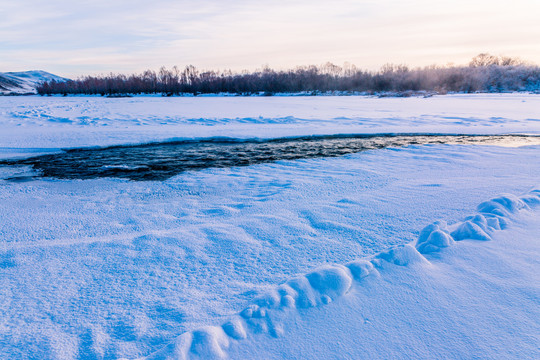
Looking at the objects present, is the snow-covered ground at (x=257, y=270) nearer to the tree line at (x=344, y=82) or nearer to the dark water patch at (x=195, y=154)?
the dark water patch at (x=195, y=154)

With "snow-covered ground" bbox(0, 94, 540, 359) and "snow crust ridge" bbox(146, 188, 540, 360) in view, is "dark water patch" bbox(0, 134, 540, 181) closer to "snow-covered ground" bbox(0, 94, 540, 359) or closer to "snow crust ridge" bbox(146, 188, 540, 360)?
"snow-covered ground" bbox(0, 94, 540, 359)

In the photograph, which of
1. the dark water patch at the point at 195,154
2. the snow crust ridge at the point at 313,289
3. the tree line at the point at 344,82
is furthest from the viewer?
the tree line at the point at 344,82

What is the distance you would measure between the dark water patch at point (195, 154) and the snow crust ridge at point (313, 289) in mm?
3396

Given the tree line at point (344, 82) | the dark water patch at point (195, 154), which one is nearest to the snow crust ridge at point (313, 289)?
the dark water patch at point (195, 154)

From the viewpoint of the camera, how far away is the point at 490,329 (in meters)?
1.50

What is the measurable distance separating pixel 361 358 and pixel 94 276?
1.52 meters

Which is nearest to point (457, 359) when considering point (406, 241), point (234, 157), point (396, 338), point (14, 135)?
point (396, 338)

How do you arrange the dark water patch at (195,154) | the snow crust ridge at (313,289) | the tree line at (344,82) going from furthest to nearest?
1. the tree line at (344,82)
2. the dark water patch at (195,154)
3. the snow crust ridge at (313,289)

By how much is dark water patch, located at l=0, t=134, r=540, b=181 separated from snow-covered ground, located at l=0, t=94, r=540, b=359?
876mm

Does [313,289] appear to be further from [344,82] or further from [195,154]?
[344,82]

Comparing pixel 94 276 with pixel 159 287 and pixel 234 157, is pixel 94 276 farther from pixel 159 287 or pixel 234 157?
pixel 234 157

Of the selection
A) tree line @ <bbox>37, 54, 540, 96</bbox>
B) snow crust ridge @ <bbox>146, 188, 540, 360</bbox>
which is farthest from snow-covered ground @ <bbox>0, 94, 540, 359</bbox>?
tree line @ <bbox>37, 54, 540, 96</bbox>

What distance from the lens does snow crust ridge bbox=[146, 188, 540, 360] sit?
1.43 meters

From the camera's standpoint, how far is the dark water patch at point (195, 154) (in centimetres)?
515
